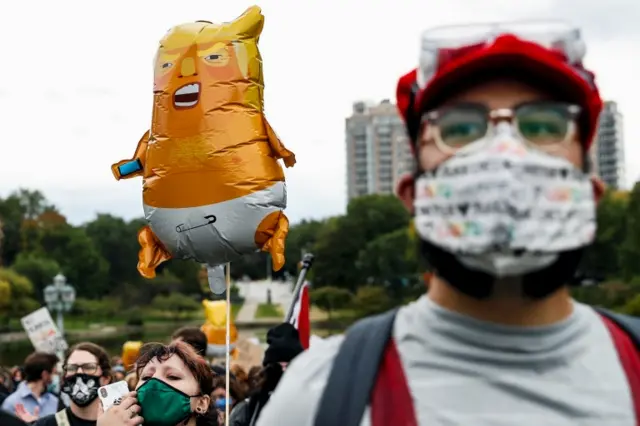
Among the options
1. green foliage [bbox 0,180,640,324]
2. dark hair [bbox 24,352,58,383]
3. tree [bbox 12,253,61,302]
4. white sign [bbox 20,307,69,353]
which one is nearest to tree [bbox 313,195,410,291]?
green foliage [bbox 0,180,640,324]

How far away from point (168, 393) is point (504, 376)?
7.37ft

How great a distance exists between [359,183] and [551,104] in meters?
120

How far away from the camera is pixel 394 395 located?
5.84 feet

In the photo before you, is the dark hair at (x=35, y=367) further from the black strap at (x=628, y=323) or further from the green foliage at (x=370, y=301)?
the green foliage at (x=370, y=301)

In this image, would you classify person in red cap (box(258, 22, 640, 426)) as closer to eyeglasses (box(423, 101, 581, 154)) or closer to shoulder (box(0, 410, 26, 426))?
eyeglasses (box(423, 101, 581, 154))

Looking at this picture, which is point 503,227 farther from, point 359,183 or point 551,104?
point 359,183

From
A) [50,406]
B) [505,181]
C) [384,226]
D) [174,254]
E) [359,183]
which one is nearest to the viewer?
[505,181]

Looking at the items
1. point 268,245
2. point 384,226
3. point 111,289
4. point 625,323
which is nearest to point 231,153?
point 268,245

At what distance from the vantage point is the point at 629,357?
1.85m

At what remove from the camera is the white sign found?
39.6ft

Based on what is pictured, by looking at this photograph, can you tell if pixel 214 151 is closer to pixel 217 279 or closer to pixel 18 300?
pixel 217 279

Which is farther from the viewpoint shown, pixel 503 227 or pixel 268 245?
pixel 268 245

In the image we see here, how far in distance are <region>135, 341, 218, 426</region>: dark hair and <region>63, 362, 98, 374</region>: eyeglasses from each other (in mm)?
1050

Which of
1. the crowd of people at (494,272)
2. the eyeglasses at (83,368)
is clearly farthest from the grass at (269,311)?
the crowd of people at (494,272)
